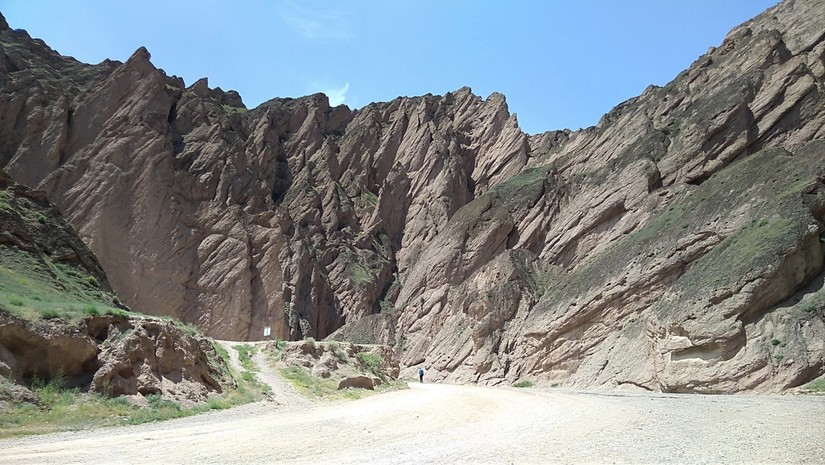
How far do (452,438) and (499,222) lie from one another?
5495 cm

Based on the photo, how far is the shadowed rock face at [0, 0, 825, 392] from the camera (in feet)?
114

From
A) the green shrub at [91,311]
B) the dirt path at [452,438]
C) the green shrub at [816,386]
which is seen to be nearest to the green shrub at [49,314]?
the green shrub at [91,311]

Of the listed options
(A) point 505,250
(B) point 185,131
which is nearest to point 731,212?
(A) point 505,250

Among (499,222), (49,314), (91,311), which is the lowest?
(49,314)

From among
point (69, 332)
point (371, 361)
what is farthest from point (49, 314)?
point (371, 361)

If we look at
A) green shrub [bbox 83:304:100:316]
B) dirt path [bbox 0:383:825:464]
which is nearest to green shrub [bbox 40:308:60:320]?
green shrub [bbox 83:304:100:316]

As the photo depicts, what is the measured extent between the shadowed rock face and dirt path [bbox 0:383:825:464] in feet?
56.5

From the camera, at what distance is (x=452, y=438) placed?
12.9 meters

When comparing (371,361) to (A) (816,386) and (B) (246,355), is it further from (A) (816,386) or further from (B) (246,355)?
(A) (816,386)

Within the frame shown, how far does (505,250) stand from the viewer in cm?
6462

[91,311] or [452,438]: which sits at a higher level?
[91,311]

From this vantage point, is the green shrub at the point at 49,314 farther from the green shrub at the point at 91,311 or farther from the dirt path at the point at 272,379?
the dirt path at the point at 272,379

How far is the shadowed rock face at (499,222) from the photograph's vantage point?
34812 mm

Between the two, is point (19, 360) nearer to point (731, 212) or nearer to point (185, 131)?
point (731, 212)
